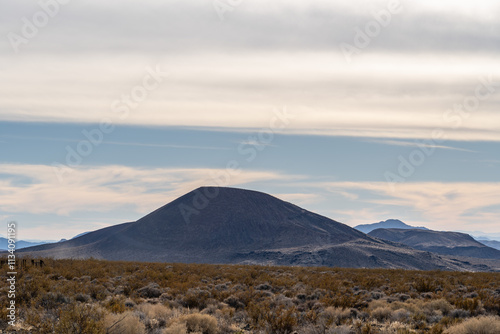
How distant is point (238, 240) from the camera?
449 feet

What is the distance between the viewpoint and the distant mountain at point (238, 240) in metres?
113

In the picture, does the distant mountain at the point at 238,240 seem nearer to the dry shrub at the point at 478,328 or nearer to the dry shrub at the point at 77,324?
the dry shrub at the point at 478,328

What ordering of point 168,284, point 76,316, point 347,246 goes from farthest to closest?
point 347,246 → point 168,284 → point 76,316

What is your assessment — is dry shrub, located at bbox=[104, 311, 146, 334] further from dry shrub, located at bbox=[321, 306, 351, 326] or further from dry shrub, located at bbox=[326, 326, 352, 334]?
dry shrub, located at bbox=[321, 306, 351, 326]

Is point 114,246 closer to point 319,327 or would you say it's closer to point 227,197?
point 227,197

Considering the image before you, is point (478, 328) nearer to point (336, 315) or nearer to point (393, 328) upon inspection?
point (393, 328)

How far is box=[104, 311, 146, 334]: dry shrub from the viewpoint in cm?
1091

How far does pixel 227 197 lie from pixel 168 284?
141 metres

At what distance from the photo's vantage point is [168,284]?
23.2 m

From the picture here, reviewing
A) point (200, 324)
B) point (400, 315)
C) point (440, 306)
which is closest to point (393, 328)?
point (400, 315)

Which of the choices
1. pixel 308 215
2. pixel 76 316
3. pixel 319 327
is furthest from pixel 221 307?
pixel 308 215

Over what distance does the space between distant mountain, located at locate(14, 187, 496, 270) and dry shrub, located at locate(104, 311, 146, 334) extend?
3714 inches

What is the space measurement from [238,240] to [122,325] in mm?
127016

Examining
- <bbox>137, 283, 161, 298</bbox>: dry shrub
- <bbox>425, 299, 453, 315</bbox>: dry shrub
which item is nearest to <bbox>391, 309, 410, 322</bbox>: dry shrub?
<bbox>425, 299, 453, 315</bbox>: dry shrub
